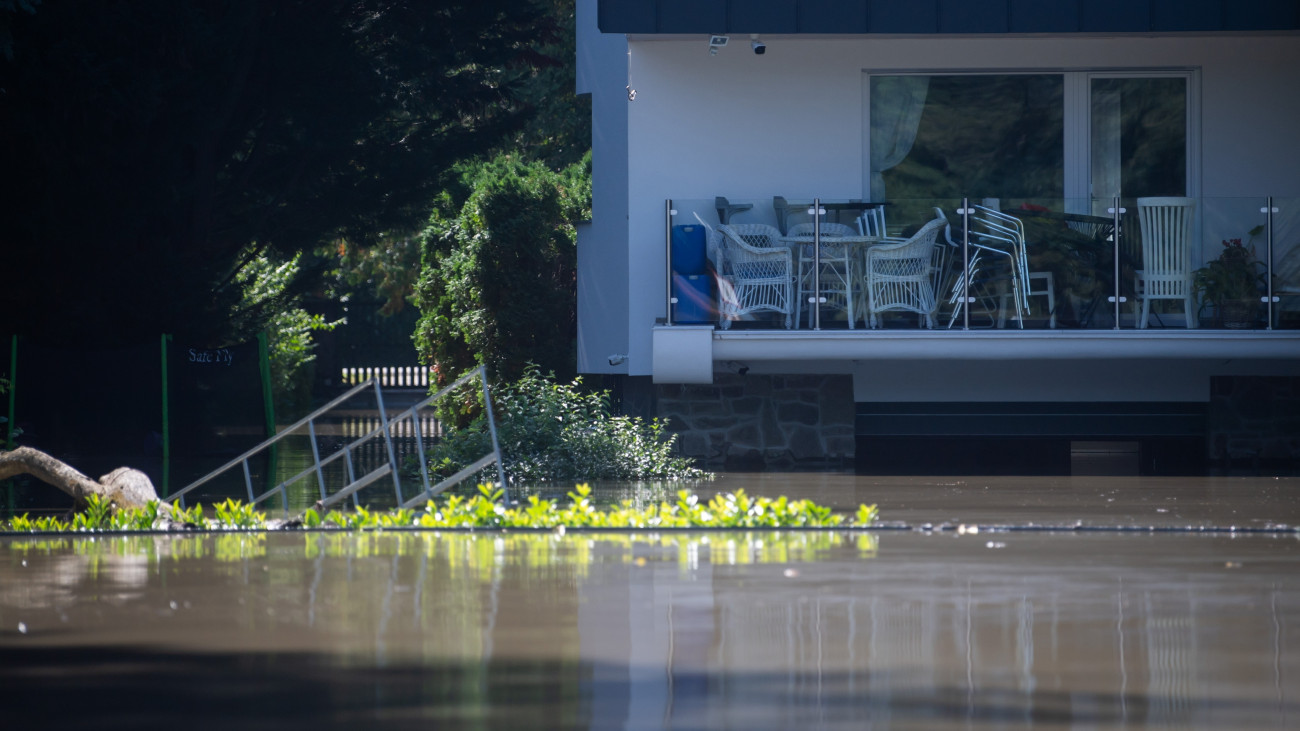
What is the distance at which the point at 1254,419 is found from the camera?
15883 mm

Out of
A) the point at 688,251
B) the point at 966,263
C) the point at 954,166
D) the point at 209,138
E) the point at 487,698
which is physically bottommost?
the point at 487,698

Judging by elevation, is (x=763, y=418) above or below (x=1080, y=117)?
below

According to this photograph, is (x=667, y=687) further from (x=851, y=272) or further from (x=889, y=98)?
(x=889, y=98)

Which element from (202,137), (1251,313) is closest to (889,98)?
(1251,313)

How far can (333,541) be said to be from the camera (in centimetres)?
973

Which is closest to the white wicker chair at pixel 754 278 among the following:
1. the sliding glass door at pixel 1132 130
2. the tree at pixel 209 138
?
the sliding glass door at pixel 1132 130

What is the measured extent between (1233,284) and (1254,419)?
201cm

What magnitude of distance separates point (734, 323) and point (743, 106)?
8.31 feet

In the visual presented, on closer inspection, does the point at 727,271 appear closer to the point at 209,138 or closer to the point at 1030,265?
the point at 1030,265

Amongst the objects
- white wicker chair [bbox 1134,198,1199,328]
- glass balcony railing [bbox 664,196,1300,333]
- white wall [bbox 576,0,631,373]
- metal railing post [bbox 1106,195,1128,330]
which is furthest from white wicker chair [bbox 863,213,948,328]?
white wall [bbox 576,0,631,373]

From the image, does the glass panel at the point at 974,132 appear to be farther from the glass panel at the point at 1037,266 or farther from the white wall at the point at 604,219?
the white wall at the point at 604,219

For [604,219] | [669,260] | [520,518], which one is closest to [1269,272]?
[669,260]

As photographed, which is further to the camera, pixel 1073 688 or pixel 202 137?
pixel 202 137

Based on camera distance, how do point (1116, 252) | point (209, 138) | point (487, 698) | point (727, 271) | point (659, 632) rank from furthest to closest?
point (209, 138)
point (727, 271)
point (1116, 252)
point (659, 632)
point (487, 698)
